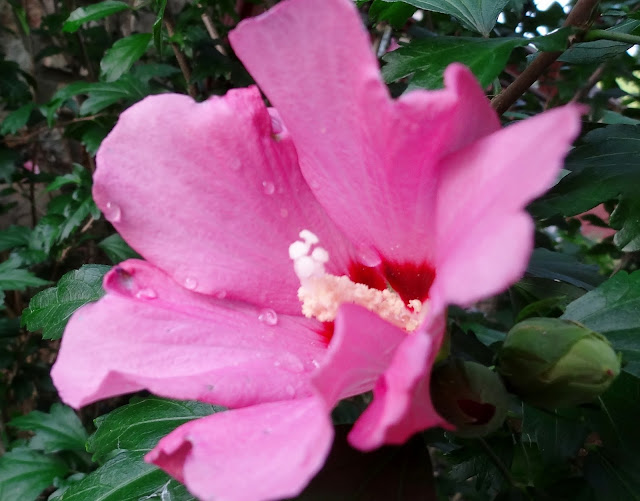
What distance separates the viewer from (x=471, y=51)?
654 millimetres

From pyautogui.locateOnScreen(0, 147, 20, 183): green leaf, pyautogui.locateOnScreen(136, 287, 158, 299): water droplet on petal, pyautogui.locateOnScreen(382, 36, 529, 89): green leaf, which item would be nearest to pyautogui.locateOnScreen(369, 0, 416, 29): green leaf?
pyautogui.locateOnScreen(382, 36, 529, 89): green leaf

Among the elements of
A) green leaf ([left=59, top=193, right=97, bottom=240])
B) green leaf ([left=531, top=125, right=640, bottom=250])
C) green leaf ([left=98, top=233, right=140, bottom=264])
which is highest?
green leaf ([left=531, top=125, right=640, bottom=250])

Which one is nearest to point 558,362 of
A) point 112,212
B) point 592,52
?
point 112,212

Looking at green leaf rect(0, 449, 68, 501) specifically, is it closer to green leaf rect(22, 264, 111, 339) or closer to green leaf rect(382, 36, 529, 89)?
green leaf rect(22, 264, 111, 339)

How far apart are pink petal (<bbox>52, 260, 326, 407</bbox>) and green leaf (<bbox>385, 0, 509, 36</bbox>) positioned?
0.46 metres

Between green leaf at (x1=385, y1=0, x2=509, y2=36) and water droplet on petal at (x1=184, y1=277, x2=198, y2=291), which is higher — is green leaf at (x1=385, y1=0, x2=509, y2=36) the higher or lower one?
the higher one

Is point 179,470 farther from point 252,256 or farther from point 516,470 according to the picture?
point 516,470

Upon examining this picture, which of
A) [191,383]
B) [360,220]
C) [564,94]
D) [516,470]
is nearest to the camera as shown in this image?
[191,383]

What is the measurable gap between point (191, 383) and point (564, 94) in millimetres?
1480

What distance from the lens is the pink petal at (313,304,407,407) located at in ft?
1.17

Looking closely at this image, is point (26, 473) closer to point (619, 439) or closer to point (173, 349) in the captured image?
point (173, 349)

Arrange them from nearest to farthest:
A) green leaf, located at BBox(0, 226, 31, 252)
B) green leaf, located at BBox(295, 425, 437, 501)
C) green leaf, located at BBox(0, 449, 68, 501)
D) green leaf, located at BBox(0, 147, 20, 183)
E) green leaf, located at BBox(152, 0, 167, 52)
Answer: green leaf, located at BBox(295, 425, 437, 501)
green leaf, located at BBox(152, 0, 167, 52)
green leaf, located at BBox(0, 449, 68, 501)
green leaf, located at BBox(0, 226, 31, 252)
green leaf, located at BBox(0, 147, 20, 183)

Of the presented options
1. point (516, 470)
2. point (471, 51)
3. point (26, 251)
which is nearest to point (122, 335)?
point (471, 51)

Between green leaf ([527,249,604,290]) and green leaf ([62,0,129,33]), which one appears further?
green leaf ([62,0,129,33])
